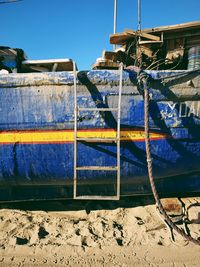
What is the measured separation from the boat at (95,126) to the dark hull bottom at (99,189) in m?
0.13

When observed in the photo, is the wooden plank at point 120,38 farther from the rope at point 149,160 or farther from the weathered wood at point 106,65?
the rope at point 149,160

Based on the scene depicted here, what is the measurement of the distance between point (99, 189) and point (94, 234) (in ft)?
3.11

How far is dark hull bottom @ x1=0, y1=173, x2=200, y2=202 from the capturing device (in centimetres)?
439

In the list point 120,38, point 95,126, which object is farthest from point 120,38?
point 95,126

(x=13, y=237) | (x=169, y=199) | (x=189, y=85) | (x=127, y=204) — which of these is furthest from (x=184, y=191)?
(x=13, y=237)

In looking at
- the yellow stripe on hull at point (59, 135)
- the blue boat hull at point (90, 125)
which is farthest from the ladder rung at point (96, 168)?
the yellow stripe on hull at point (59, 135)

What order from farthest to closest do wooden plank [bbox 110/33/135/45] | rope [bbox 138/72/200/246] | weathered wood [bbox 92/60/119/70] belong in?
1. wooden plank [bbox 110/33/135/45]
2. weathered wood [bbox 92/60/119/70]
3. rope [bbox 138/72/200/246]

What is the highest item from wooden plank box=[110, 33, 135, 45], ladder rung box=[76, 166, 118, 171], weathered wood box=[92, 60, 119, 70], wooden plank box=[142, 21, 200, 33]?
wooden plank box=[142, 21, 200, 33]

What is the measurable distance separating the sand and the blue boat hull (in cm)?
56

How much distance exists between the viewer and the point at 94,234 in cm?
361

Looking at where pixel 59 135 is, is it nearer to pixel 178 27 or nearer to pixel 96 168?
pixel 96 168

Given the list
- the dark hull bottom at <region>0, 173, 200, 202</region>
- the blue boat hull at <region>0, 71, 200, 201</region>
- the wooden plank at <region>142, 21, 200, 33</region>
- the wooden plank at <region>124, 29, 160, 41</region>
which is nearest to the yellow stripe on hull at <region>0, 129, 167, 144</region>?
the blue boat hull at <region>0, 71, 200, 201</region>

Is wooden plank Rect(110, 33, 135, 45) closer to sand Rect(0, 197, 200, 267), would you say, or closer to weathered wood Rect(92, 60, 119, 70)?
weathered wood Rect(92, 60, 119, 70)

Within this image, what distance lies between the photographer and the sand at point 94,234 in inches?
123
